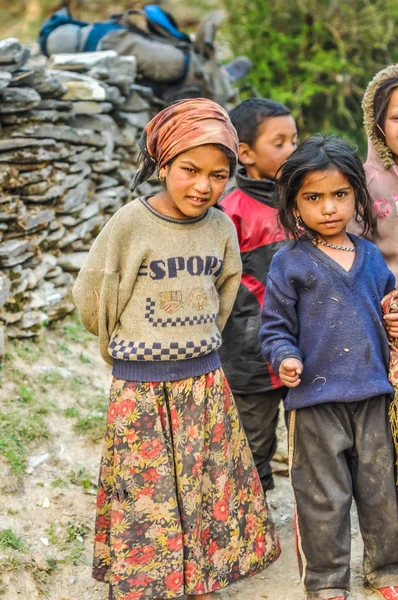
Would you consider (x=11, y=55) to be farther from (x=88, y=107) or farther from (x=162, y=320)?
(x=162, y=320)

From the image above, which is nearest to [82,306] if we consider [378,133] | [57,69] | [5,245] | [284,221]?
[284,221]

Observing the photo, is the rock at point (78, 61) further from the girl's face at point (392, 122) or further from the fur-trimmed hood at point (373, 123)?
the girl's face at point (392, 122)

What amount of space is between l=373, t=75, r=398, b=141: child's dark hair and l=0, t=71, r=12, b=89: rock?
201 centimetres

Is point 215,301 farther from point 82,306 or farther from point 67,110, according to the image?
point 67,110

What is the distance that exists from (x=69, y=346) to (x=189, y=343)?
7.10 ft

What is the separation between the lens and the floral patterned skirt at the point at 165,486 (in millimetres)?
2604

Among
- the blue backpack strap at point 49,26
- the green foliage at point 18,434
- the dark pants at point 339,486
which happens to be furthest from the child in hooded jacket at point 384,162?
the blue backpack strap at point 49,26

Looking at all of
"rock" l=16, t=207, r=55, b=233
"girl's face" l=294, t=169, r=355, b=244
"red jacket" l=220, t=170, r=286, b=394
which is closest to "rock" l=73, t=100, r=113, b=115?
"rock" l=16, t=207, r=55, b=233

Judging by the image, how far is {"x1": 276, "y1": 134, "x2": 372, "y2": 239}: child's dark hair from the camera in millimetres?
2623

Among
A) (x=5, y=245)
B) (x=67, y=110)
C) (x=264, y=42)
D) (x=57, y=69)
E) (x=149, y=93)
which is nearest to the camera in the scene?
(x=5, y=245)

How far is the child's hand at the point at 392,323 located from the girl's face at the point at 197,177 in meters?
0.73

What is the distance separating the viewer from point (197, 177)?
2.51m

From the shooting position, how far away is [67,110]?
4961 millimetres

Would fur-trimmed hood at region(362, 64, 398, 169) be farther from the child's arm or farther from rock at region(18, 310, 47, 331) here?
rock at region(18, 310, 47, 331)
